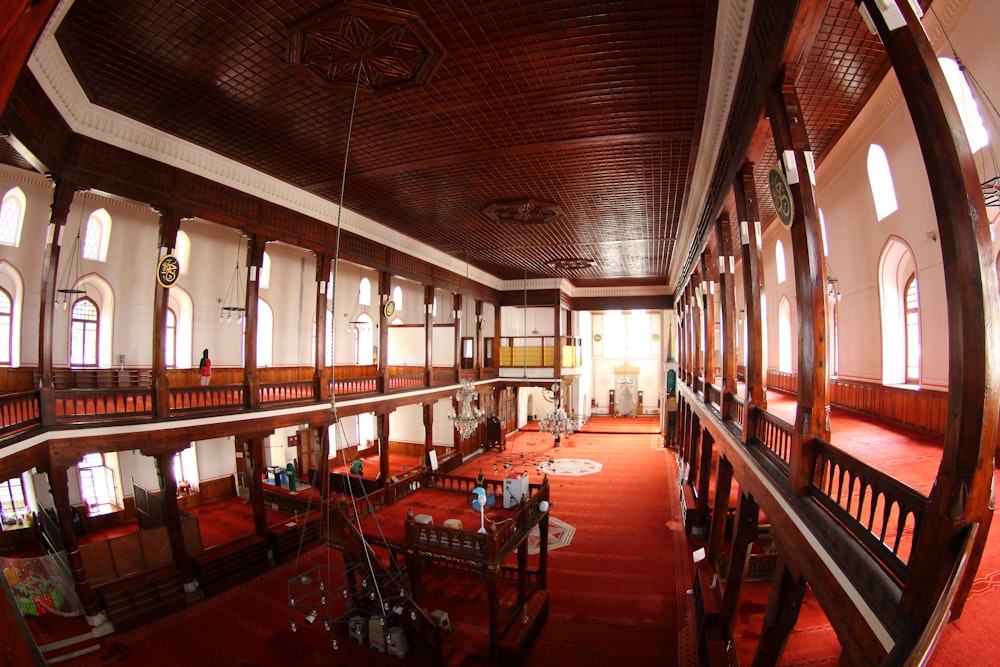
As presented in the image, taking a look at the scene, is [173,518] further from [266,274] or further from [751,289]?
[751,289]

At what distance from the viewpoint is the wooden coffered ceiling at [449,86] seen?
4.50 m

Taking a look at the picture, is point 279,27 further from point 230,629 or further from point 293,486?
point 293,486

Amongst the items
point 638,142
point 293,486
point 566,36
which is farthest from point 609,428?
point 566,36

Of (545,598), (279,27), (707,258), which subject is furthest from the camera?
(707,258)

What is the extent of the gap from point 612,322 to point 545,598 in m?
21.5

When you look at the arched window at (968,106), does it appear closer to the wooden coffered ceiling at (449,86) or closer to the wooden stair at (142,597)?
the wooden coffered ceiling at (449,86)

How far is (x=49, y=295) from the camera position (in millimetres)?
5910

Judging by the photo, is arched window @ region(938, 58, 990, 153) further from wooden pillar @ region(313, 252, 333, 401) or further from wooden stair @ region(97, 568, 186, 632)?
wooden stair @ region(97, 568, 186, 632)

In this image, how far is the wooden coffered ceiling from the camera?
450 centimetres

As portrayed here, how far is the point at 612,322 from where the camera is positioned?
90.5 ft

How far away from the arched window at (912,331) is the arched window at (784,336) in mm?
4638

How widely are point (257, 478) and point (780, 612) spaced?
856 cm

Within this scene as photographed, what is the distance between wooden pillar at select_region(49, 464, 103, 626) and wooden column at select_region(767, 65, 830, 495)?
8497 millimetres

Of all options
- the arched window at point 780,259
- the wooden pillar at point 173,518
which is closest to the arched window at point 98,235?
the wooden pillar at point 173,518
